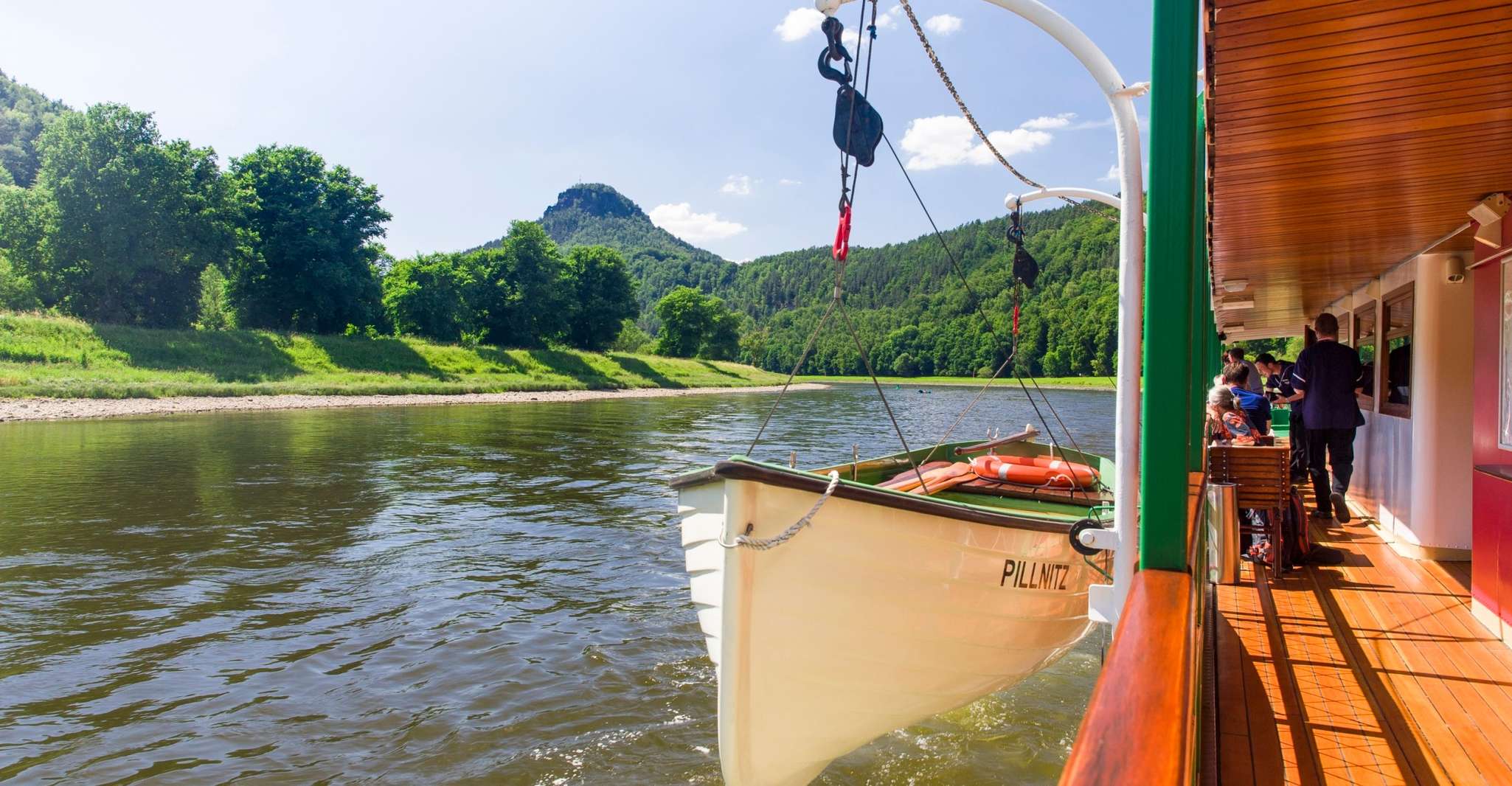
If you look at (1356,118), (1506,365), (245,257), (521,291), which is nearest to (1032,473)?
(1506,365)

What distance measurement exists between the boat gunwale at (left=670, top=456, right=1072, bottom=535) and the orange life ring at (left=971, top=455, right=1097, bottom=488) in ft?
8.80

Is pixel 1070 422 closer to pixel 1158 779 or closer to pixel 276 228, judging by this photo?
pixel 1158 779

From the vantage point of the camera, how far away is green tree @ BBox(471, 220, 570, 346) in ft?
201

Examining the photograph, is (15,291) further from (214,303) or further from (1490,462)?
(1490,462)

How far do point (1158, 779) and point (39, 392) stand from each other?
114 ft

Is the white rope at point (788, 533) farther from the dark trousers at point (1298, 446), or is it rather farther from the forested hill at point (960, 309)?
the forested hill at point (960, 309)

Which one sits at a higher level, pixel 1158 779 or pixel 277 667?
pixel 1158 779

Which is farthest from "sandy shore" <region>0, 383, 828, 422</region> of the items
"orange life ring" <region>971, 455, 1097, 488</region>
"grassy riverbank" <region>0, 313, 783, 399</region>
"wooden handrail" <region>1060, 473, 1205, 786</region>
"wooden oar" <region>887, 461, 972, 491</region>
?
"wooden handrail" <region>1060, 473, 1205, 786</region>

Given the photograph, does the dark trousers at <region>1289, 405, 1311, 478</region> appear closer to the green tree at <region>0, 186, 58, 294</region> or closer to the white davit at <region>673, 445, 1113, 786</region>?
the white davit at <region>673, 445, 1113, 786</region>

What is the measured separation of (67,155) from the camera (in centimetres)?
3684

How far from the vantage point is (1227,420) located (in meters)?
6.32

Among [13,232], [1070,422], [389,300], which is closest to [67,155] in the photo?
[13,232]

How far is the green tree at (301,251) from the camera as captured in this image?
47.3m

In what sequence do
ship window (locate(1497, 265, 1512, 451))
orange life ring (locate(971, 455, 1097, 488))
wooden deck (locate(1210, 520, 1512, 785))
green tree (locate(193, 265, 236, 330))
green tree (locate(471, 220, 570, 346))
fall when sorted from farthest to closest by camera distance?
green tree (locate(471, 220, 570, 346)), green tree (locate(193, 265, 236, 330)), orange life ring (locate(971, 455, 1097, 488)), ship window (locate(1497, 265, 1512, 451)), wooden deck (locate(1210, 520, 1512, 785))
